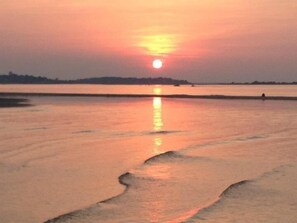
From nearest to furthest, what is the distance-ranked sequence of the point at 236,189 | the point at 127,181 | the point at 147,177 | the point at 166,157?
the point at 236,189 → the point at 127,181 → the point at 147,177 → the point at 166,157

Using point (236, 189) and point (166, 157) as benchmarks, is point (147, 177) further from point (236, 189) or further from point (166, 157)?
point (166, 157)

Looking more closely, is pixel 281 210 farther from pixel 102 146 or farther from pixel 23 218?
pixel 102 146

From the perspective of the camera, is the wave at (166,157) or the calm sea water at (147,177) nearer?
the calm sea water at (147,177)

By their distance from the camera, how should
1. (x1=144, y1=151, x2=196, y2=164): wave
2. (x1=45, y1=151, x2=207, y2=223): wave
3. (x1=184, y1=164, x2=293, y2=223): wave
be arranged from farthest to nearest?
(x1=144, y1=151, x2=196, y2=164): wave
(x1=184, y1=164, x2=293, y2=223): wave
(x1=45, y1=151, x2=207, y2=223): wave

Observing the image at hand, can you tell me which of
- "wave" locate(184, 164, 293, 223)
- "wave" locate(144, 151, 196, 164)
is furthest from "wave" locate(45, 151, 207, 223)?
"wave" locate(184, 164, 293, 223)

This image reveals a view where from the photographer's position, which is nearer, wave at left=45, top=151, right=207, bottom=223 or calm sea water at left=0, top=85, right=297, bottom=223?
wave at left=45, top=151, right=207, bottom=223

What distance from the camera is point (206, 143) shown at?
81.3 ft

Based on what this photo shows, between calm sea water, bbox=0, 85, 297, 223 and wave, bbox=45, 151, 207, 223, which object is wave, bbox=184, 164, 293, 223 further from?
wave, bbox=45, 151, 207, 223

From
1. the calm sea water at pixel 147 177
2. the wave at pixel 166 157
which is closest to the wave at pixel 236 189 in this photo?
the calm sea water at pixel 147 177

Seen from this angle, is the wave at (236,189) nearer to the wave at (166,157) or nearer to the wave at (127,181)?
the wave at (127,181)

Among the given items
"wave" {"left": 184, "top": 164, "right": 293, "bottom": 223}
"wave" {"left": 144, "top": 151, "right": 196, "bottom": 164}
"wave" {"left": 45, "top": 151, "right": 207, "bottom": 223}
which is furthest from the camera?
"wave" {"left": 144, "top": 151, "right": 196, "bottom": 164}

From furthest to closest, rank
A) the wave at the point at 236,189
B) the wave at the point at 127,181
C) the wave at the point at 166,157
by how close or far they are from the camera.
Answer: the wave at the point at 166,157 < the wave at the point at 236,189 < the wave at the point at 127,181

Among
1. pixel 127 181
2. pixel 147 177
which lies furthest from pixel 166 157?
pixel 127 181

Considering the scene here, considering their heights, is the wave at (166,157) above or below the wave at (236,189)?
below
